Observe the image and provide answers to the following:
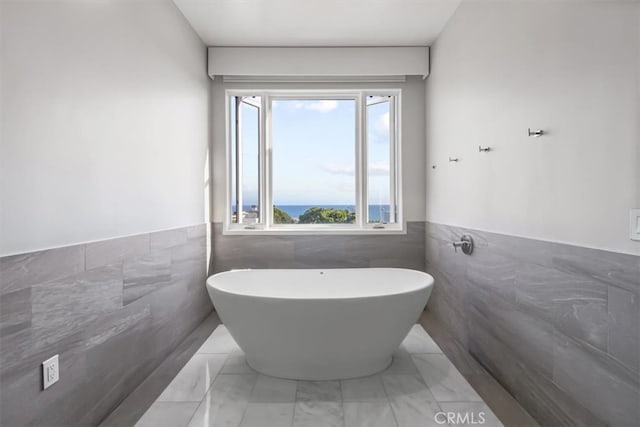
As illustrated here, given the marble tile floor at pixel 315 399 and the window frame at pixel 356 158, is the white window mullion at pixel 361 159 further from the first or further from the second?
the marble tile floor at pixel 315 399

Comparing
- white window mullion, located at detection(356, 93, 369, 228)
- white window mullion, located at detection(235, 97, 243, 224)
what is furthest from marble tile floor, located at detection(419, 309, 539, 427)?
white window mullion, located at detection(235, 97, 243, 224)

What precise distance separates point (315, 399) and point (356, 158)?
2.28 meters

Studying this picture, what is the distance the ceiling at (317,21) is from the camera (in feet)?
8.42

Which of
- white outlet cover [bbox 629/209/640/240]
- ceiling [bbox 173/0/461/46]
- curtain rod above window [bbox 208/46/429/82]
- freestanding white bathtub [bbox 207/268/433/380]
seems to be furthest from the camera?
curtain rod above window [bbox 208/46/429/82]

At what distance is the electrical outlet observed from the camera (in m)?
1.36

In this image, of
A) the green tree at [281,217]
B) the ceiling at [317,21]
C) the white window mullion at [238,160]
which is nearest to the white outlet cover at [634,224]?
the ceiling at [317,21]

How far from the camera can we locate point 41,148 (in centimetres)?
138

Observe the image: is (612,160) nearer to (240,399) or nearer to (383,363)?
(383,363)

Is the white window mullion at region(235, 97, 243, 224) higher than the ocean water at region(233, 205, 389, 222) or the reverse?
higher

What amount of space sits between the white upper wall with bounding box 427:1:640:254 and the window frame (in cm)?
82

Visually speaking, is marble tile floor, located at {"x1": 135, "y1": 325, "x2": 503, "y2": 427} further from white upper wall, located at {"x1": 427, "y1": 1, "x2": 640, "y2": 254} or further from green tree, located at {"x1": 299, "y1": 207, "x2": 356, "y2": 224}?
green tree, located at {"x1": 299, "y1": 207, "x2": 356, "y2": 224}

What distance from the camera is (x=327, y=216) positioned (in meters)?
3.54
